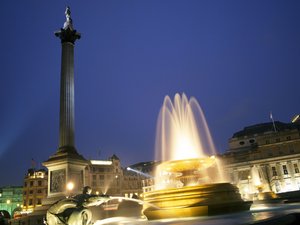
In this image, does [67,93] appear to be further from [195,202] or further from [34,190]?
[34,190]

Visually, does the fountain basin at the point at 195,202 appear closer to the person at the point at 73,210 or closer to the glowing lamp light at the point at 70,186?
the person at the point at 73,210

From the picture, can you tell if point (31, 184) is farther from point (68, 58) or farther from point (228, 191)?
point (228, 191)

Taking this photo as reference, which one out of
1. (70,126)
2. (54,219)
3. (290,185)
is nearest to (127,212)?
(70,126)

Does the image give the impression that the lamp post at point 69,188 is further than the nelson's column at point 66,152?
No

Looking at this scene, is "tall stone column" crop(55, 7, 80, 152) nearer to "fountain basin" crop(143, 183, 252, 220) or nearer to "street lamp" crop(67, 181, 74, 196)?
"street lamp" crop(67, 181, 74, 196)

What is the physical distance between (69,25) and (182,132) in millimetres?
13775

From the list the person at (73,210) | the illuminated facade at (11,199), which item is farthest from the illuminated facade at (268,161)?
the illuminated facade at (11,199)

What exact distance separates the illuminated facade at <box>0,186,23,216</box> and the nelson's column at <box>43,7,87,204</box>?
64.8m

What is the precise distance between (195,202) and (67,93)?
612 inches

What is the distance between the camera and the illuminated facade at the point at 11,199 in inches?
2931

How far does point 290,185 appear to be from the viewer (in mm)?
56500

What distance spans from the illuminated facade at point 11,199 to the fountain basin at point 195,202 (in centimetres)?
7596

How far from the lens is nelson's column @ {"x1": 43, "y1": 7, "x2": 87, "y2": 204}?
58.9ft

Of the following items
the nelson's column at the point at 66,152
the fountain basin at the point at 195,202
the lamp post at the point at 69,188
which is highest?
the nelson's column at the point at 66,152
